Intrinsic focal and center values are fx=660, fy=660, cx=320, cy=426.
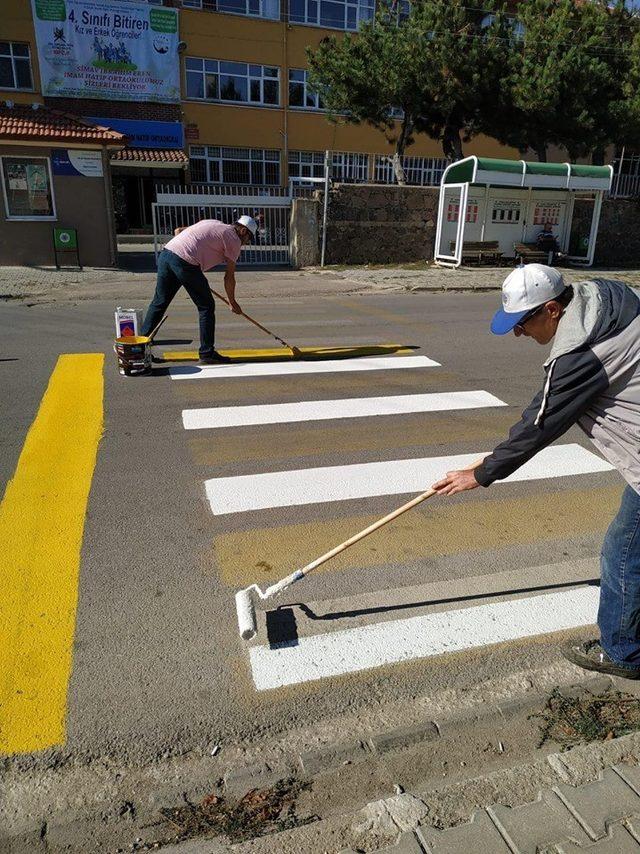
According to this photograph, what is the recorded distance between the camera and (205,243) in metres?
7.82

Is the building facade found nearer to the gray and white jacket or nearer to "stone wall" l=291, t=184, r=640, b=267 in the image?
"stone wall" l=291, t=184, r=640, b=267

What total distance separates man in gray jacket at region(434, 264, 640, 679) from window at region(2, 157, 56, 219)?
706 inches

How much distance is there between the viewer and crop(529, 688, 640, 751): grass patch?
2695 mm

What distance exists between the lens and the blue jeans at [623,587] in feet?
9.24

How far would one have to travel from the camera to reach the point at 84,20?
27.1m

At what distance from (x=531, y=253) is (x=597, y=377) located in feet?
66.0

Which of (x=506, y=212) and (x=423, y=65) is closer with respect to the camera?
(x=506, y=212)

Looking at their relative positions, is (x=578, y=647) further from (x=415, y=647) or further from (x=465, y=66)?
(x=465, y=66)

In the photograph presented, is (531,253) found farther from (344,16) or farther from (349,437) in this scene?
(344,16)

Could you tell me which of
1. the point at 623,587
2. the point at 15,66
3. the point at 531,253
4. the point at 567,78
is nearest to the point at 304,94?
the point at 15,66

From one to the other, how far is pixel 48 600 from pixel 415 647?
194 cm

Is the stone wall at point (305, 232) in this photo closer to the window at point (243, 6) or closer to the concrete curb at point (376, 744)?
the window at point (243, 6)

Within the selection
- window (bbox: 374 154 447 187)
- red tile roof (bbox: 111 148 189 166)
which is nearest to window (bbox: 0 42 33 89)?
red tile roof (bbox: 111 148 189 166)

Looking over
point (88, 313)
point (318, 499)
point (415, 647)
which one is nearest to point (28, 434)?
point (318, 499)
